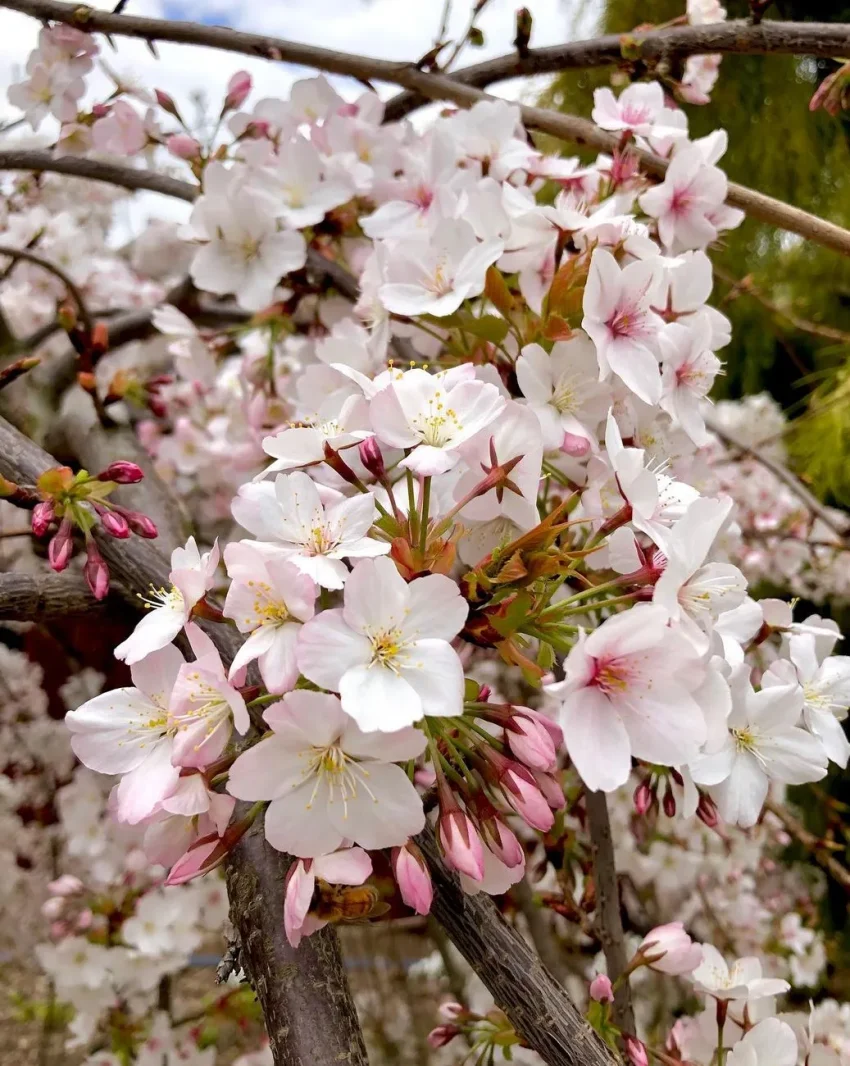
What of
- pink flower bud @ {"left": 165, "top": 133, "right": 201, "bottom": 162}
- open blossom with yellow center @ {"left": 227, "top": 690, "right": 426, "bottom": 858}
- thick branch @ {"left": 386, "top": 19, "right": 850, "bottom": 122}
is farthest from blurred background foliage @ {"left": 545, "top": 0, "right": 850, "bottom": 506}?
open blossom with yellow center @ {"left": 227, "top": 690, "right": 426, "bottom": 858}

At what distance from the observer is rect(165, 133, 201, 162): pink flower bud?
A: 98 centimetres

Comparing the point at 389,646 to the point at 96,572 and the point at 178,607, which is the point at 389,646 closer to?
the point at 178,607

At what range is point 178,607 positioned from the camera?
490mm

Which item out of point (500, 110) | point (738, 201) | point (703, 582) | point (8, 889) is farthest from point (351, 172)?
point (8, 889)

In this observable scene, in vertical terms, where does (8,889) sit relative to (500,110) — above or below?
below

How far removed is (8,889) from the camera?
2072mm

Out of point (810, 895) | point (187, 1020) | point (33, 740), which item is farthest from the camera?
point (810, 895)

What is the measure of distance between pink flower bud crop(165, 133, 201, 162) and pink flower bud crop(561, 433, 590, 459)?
26.5 inches

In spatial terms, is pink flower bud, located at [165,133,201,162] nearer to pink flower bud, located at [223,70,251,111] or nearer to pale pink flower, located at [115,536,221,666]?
pink flower bud, located at [223,70,251,111]

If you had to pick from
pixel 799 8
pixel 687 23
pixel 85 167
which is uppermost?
pixel 799 8

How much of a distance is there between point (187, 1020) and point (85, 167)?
4.54 ft

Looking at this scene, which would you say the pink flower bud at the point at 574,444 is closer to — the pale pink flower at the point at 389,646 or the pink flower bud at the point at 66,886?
the pale pink flower at the point at 389,646

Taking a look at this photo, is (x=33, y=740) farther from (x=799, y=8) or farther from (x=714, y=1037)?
(x=799, y=8)

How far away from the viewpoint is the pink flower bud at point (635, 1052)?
24.2 inches
